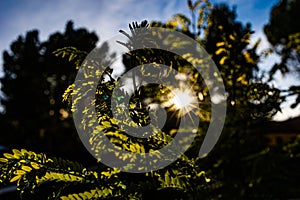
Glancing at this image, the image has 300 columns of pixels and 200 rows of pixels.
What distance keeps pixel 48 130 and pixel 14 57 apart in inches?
310

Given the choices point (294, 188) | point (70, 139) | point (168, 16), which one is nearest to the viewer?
point (294, 188)

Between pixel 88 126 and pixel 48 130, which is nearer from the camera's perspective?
pixel 88 126

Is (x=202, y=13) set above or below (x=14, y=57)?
below

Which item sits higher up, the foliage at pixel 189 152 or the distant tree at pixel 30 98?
the distant tree at pixel 30 98

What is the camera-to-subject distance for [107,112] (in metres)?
1.51

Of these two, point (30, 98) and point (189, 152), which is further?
point (30, 98)

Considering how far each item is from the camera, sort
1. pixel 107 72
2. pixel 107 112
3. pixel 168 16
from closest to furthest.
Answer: pixel 107 112 < pixel 107 72 < pixel 168 16

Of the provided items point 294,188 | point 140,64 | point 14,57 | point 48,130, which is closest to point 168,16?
point 140,64

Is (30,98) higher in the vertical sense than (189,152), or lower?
higher

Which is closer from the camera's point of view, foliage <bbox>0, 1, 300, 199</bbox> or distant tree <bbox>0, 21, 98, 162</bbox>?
foliage <bbox>0, 1, 300, 199</bbox>

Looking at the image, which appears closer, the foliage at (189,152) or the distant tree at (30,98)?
the foliage at (189,152)

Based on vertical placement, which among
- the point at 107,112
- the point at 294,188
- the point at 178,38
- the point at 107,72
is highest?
the point at 178,38

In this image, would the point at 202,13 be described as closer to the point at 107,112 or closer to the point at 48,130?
the point at 107,112

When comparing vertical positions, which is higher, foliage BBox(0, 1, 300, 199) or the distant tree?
the distant tree
